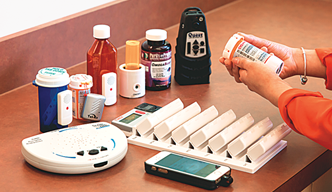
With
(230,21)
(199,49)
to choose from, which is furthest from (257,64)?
(230,21)

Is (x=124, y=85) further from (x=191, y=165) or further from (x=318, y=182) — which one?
(x=318, y=182)

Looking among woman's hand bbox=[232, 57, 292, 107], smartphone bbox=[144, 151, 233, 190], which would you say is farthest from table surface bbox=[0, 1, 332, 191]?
woman's hand bbox=[232, 57, 292, 107]

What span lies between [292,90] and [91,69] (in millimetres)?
565

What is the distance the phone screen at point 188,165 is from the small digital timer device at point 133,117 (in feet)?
0.56

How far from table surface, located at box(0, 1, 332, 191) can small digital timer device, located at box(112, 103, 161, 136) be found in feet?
0.17

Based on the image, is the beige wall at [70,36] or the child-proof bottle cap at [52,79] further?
the beige wall at [70,36]

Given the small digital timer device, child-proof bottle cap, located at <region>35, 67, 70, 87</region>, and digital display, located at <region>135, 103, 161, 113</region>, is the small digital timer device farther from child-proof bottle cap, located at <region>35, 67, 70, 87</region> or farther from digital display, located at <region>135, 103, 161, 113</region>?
child-proof bottle cap, located at <region>35, 67, 70, 87</region>

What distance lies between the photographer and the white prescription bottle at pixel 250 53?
1.16 m

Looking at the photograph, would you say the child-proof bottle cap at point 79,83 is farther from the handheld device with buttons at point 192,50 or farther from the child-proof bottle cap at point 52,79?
the handheld device with buttons at point 192,50

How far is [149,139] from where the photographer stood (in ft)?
3.63

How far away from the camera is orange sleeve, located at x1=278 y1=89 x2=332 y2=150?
96 centimetres

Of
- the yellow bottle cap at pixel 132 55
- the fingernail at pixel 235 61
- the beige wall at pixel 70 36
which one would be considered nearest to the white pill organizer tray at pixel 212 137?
the fingernail at pixel 235 61

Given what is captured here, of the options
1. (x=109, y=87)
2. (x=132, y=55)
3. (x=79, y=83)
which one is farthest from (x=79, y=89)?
(x=132, y=55)

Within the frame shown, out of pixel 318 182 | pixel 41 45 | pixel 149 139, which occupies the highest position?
pixel 41 45
